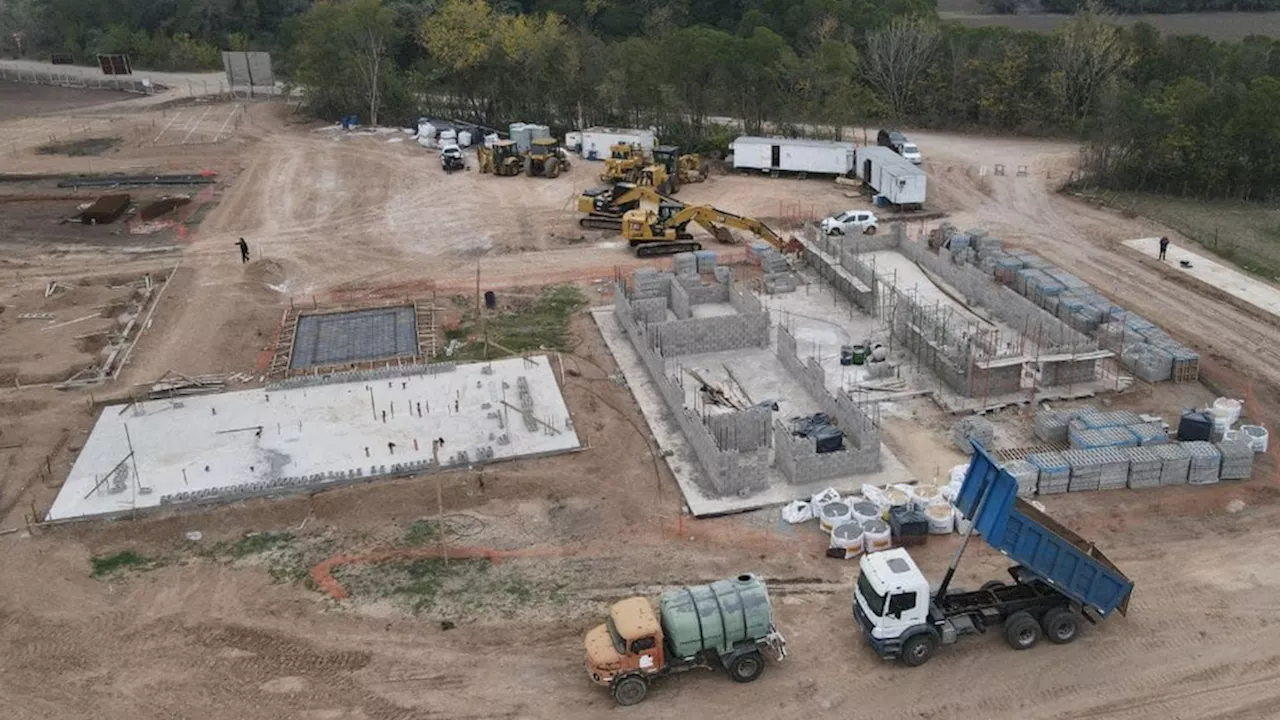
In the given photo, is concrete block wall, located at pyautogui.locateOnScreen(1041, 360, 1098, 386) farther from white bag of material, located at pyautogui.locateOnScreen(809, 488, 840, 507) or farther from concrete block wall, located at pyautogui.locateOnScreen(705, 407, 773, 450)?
white bag of material, located at pyautogui.locateOnScreen(809, 488, 840, 507)

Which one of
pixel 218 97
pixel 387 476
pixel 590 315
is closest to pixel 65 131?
pixel 218 97

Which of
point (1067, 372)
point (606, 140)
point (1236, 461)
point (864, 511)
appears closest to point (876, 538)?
point (864, 511)

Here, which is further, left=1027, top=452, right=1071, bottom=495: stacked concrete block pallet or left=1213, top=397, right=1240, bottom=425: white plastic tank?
left=1213, top=397, right=1240, bottom=425: white plastic tank

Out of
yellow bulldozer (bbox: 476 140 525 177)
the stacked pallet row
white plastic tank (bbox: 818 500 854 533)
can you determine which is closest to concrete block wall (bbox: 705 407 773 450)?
white plastic tank (bbox: 818 500 854 533)

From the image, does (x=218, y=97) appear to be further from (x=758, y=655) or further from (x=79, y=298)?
(x=758, y=655)

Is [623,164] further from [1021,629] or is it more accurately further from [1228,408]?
[1021,629]

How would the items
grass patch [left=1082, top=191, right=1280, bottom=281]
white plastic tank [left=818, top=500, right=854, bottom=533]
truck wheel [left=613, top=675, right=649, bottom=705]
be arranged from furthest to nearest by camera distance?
grass patch [left=1082, top=191, right=1280, bottom=281] → white plastic tank [left=818, top=500, right=854, bottom=533] → truck wheel [left=613, top=675, right=649, bottom=705]

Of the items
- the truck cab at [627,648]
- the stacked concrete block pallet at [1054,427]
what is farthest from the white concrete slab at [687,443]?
the truck cab at [627,648]
